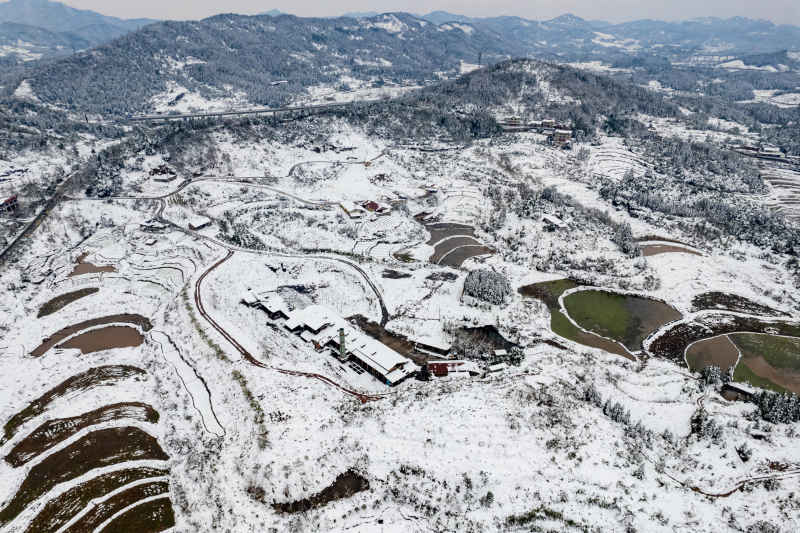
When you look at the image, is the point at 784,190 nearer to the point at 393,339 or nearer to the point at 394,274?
the point at 394,274

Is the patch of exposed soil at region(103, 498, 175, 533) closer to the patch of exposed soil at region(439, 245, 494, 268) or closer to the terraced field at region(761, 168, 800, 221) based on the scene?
the patch of exposed soil at region(439, 245, 494, 268)

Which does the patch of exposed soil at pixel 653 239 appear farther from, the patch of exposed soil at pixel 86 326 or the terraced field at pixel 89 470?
the patch of exposed soil at pixel 86 326

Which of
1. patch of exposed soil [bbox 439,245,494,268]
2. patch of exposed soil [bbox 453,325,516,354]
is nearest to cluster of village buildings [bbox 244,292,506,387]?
patch of exposed soil [bbox 453,325,516,354]

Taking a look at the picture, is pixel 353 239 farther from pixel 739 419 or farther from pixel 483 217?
pixel 739 419

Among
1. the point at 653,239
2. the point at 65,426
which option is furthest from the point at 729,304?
the point at 65,426

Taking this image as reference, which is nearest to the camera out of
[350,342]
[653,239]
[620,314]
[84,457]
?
[84,457]

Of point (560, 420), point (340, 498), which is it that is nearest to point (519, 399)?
point (560, 420)
